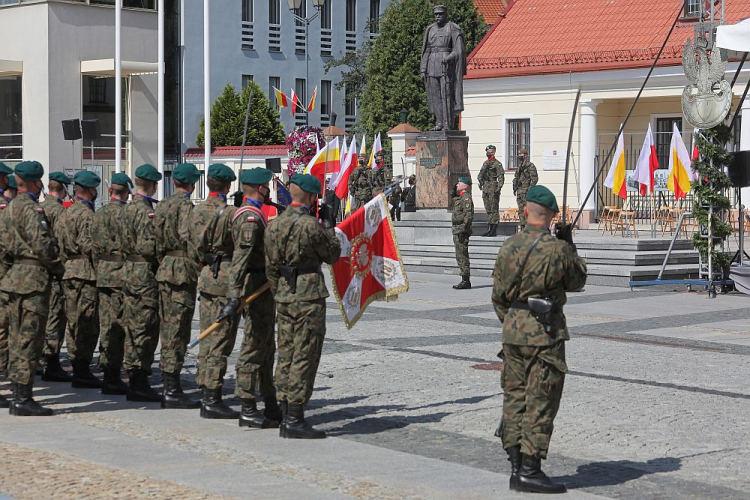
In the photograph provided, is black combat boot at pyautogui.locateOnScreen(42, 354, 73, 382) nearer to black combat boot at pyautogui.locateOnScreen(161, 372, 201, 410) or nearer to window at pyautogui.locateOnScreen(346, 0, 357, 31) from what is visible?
black combat boot at pyautogui.locateOnScreen(161, 372, 201, 410)

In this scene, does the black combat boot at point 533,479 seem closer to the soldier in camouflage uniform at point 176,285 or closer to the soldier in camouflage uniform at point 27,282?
the soldier in camouflage uniform at point 176,285

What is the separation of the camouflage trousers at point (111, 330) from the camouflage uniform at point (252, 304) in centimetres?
193

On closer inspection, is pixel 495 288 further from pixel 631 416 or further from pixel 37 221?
pixel 37 221

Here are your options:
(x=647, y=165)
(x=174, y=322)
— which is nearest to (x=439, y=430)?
(x=174, y=322)

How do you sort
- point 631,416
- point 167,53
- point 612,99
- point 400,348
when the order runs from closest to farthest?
1. point 631,416
2. point 400,348
3. point 612,99
4. point 167,53

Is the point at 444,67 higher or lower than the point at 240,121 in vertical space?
lower

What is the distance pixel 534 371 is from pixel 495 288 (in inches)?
23.0

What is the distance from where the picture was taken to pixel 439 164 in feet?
88.8

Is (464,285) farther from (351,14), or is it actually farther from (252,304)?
(351,14)

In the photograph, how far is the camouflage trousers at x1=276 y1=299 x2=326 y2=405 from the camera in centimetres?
889

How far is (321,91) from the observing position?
64875 mm

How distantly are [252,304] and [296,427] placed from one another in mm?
1032

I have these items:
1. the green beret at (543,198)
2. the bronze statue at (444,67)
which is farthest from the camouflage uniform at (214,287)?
the bronze statue at (444,67)

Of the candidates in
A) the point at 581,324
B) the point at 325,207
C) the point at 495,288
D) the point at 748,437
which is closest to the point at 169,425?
the point at 325,207
